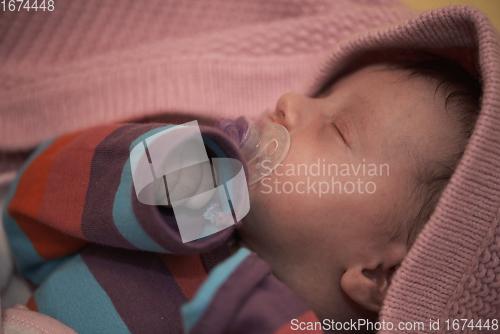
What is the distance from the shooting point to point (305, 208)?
830 mm

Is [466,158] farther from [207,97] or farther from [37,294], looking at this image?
[37,294]

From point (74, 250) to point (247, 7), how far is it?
971mm

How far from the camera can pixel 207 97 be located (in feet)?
3.99

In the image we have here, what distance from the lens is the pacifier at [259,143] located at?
873 mm

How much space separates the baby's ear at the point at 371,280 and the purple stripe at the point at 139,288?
14.9 inches

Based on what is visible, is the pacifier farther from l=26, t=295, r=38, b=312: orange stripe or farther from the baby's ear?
l=26, t=295, r=38, b=312: orange stripe

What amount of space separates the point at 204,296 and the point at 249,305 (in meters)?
0.08

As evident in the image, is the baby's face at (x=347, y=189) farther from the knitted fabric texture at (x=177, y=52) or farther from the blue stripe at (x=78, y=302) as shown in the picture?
the blue stripe at (x=78, y=302)

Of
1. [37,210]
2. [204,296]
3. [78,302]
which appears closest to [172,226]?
[204,296]

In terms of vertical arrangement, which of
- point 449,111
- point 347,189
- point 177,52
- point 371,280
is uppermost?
point 177,52

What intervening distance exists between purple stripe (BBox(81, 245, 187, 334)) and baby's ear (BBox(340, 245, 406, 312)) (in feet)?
1.24

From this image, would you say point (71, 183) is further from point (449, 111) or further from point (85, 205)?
point (449, 111)

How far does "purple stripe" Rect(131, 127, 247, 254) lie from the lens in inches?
24.8

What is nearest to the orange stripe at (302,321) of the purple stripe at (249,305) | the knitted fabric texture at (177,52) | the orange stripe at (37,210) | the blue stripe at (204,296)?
the purple stripe at (249,305)
